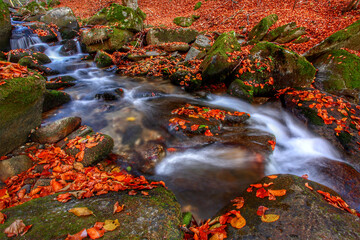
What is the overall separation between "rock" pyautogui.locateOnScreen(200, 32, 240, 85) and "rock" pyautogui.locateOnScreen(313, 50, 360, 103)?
3569 mm

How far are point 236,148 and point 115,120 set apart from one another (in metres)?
3.82

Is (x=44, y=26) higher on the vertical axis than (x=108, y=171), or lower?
higher

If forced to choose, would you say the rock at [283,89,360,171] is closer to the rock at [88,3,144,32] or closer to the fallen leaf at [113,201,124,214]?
the fallen leaf at [113,201,124,214]

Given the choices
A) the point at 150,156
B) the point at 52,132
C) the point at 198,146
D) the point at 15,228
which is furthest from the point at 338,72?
the point at 52,132

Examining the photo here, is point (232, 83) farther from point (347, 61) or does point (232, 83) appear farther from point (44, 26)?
point (44, 26)

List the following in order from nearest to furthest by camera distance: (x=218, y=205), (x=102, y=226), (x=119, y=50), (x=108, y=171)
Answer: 1. (x=102, y=226)
2. (x=218, y=205)
3. (x=108, y=171)
4. (x=119, y=50)

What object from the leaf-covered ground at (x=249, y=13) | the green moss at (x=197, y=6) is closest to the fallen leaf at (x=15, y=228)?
the leaf-covered ground at (x=249, y=13)

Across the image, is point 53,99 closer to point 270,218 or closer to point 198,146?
point 198,146

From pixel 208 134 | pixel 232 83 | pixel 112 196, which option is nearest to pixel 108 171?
pixel 112 196

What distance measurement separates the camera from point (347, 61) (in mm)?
6410

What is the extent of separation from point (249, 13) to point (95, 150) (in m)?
15.6

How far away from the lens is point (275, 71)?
6.53m

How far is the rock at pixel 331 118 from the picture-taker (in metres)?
4.18

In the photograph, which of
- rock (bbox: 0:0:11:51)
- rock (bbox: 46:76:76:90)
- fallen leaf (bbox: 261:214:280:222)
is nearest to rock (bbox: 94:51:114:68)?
rock (bbox: 46:76:76:90)
